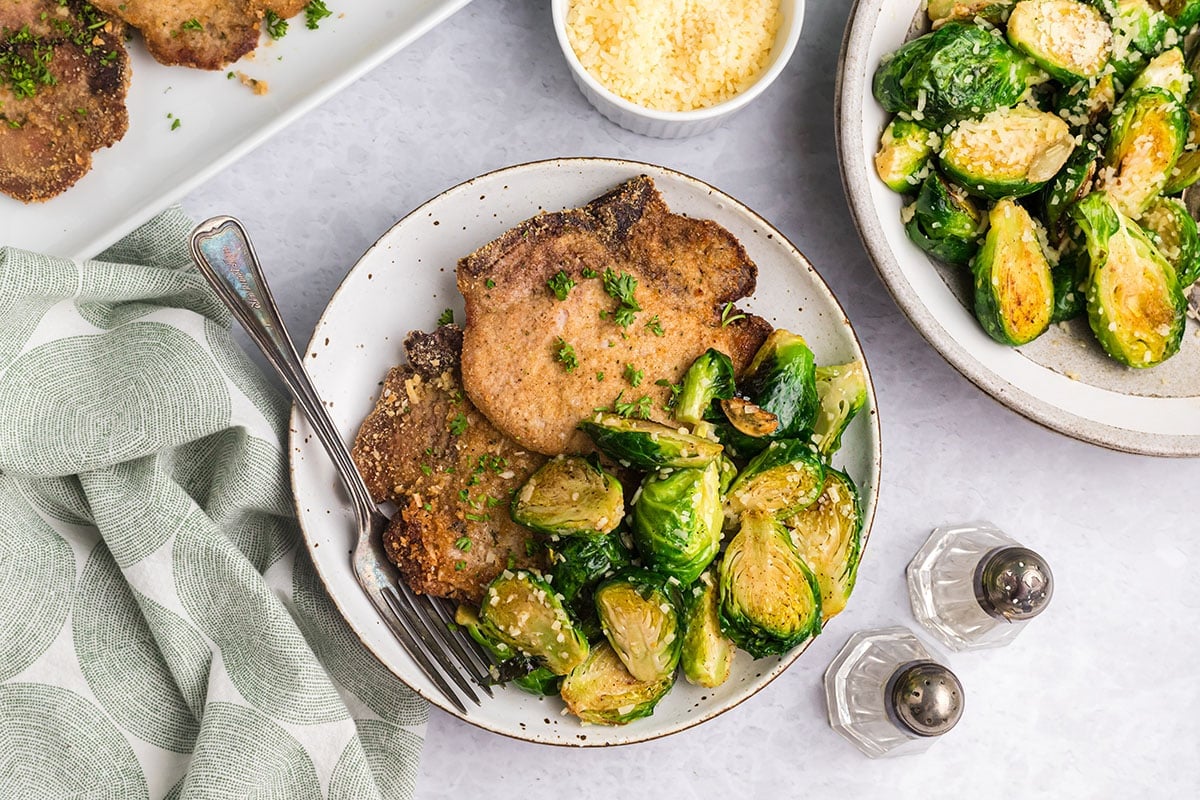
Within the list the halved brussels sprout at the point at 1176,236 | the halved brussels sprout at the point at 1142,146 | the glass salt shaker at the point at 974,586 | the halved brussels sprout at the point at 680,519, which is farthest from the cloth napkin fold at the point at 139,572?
the halved brussels sprout at the point at 1176,236

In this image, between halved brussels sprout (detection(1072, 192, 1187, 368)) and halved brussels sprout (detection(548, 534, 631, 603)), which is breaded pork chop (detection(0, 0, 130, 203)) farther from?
halved brussels sprout (detection(1072, 192, 1187, 368))

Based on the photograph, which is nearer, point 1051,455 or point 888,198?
point 888,198

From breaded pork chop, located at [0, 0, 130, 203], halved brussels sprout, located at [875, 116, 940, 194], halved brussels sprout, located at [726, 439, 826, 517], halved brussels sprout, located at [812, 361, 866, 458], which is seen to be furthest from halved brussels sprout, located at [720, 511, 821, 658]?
breaded pork chop, located at [0, 0, 130, 203]

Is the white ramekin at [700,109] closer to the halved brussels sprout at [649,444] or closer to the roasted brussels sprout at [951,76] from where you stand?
the roasted brussels sprout at [951,76]

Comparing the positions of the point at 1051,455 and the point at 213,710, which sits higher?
the point at 213,710

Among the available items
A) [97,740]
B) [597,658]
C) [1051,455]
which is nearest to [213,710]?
[97,740]

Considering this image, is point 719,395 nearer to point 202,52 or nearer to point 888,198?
point 888,198
